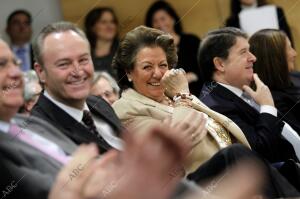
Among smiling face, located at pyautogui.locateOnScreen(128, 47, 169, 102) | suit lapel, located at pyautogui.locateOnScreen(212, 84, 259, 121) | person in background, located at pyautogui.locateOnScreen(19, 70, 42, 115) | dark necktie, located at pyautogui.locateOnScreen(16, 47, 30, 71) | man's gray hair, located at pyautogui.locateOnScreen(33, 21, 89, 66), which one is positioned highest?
man's gray hair, located at pyautogui.locateOnScreen(33, 21, 89, 66)

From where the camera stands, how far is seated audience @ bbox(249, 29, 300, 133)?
1.51 m

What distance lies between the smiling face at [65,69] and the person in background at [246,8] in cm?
91

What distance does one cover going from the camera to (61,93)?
108cm

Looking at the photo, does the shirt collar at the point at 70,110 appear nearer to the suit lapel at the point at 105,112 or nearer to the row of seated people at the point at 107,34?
the suit lapel at the point at 105,112

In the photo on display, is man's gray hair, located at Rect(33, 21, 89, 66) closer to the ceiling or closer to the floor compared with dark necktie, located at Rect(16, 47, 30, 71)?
closer to the ceiling

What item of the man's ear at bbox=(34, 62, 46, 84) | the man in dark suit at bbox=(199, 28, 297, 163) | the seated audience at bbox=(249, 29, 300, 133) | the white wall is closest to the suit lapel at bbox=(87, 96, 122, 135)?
the man's ear at bbox=(34, 62, 46, 84)

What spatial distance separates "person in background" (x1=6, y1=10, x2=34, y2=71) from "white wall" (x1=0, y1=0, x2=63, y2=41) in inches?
0.8

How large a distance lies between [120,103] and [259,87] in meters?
0.36

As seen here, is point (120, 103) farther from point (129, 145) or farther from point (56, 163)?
point (129, 145)

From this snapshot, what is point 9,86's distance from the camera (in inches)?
38.8

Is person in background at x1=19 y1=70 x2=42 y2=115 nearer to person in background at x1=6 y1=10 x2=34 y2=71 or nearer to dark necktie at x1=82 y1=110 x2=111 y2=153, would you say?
dark necktie at x1=82 y1=110 x2=111 y2=153

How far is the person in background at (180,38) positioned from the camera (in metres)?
1.60

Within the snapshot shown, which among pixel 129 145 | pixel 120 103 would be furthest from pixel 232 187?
pixel 120 103

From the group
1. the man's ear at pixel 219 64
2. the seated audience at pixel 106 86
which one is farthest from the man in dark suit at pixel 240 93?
the seated audience at pixel 106 86
